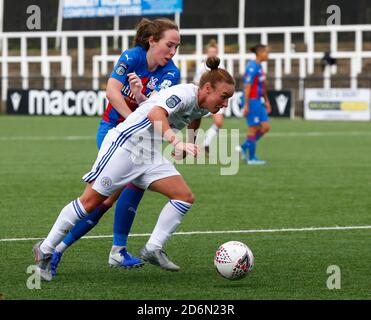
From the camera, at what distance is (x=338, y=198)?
1429cm

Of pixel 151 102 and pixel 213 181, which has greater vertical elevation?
pixel 151 102

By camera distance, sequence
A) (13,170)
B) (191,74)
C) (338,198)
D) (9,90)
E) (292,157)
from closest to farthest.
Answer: (338,198), (13,170), (292,157), (9,90), (191,74)

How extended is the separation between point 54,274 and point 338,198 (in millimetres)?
6443

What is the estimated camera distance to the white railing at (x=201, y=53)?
4041cm

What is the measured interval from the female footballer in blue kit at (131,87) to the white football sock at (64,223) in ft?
0.88

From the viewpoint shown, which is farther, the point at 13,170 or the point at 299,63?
the point at 299,63

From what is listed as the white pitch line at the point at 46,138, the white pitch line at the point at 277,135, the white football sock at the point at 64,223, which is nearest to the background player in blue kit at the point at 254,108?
the white pitch line at the point at 277,135

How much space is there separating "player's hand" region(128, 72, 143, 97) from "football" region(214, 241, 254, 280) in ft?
4.86

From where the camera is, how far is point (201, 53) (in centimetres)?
4281

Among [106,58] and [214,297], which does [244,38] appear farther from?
[214,297]

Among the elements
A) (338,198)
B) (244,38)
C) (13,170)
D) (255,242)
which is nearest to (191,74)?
(244,38)

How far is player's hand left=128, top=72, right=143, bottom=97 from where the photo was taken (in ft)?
28.9

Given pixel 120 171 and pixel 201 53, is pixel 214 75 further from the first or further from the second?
pixel 201 53

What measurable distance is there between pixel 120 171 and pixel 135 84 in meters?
0.83
